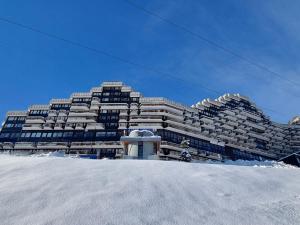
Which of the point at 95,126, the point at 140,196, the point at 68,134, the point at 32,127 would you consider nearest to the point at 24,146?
the point at 32,127

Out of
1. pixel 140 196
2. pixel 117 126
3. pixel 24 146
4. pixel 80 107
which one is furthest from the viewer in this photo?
pixel 80 107

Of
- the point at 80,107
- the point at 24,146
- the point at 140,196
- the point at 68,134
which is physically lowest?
the point at 140,196

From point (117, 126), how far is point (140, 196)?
74.5 metres

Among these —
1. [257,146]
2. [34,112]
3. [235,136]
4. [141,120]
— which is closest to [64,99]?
[34,112]

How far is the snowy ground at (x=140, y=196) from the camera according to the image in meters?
5.41

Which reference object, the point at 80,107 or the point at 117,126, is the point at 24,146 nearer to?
the point at 80,107

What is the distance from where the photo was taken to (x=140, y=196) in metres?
6.56

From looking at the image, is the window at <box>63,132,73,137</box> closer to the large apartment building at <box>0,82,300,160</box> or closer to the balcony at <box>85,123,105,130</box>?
the large apartment building at <box>0,82,300,160</box>

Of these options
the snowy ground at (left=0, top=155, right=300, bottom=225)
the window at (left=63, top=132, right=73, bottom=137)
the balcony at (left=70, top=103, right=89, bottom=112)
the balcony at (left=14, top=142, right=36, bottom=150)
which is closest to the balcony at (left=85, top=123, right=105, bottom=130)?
the window at (left=63, top=132, right=73, bottom=137)

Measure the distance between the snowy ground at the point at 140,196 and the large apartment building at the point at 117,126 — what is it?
61284 mm

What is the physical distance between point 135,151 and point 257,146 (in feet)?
261

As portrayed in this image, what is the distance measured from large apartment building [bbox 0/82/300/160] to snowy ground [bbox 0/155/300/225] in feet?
201

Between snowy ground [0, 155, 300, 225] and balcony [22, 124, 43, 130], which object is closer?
snowy ground [0, 155, 300, 225]

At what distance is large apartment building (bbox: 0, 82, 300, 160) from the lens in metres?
76.0
